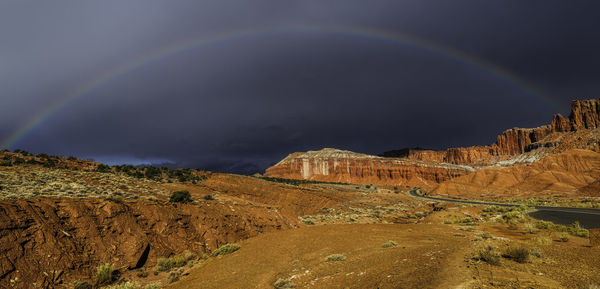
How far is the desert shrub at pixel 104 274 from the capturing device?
9.94 m

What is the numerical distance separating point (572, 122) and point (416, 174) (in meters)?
96.7

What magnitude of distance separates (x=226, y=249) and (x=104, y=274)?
20.0 ft

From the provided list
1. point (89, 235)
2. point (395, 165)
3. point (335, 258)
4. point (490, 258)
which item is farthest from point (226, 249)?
point (395, 165)

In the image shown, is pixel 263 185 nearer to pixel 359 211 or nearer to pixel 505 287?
pixel 359 211

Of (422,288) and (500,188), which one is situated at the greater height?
(422,288)

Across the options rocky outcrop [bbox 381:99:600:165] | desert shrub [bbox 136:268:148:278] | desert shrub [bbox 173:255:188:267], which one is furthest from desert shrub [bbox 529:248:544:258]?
rocky outcrop [bbox 381:99:600:165]

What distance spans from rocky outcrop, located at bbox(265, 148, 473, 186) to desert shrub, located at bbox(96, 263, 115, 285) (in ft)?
416

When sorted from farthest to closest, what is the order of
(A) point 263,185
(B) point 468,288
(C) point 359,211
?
(A) point 263,185 < (C) point 359,211 < (B) point 468,288

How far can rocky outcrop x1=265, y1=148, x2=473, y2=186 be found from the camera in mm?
131500

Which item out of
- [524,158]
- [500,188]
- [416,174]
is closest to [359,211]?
[500,188]

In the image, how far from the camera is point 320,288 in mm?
7586

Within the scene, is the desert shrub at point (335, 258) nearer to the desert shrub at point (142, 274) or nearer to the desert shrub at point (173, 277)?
the desert shrub at point (173, 277)

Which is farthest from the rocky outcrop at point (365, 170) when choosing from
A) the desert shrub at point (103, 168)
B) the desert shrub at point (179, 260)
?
the desert shrub at point (179, 260)

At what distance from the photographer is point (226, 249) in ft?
49.1
